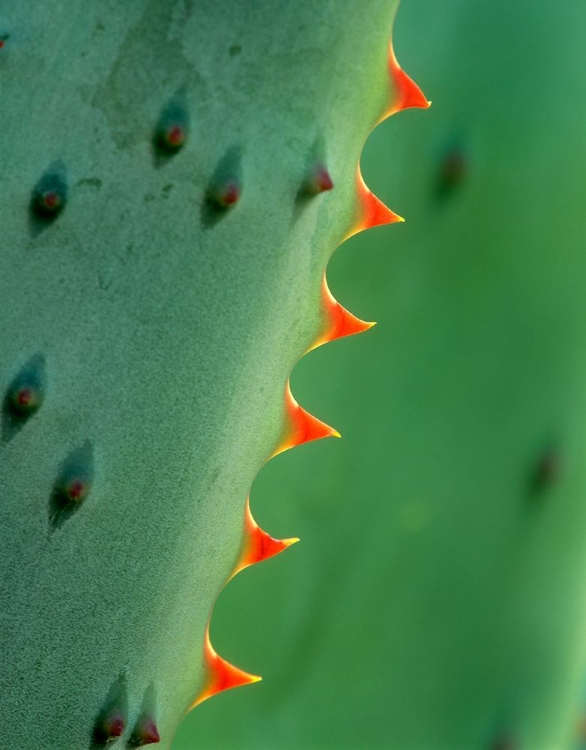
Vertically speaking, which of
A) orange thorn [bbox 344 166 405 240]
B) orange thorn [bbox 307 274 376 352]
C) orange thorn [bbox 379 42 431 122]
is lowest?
orange thorn [bbox 307 274 376 352]

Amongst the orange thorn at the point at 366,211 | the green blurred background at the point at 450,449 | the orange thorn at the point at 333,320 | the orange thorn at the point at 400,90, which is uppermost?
the orange thorn at the point at 400,90

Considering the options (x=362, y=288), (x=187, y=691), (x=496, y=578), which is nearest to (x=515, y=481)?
(x=496, y=578)

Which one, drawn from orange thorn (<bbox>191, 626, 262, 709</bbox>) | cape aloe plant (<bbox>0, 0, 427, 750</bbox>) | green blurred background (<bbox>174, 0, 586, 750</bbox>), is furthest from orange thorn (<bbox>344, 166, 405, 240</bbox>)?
orange thorn (<bbox>191, 626, 262, 709</bbox>)

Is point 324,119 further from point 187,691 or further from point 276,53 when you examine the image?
point 187,691

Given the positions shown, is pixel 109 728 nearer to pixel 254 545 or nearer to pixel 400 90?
pixel 254 545

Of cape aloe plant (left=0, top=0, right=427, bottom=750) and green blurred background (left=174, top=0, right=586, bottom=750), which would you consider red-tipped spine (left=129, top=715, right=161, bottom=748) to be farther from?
green blurred background (left=174, top=0, right=586, bottom=750)

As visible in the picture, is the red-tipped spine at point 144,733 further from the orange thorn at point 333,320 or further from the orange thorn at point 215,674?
the orange thorn at point 333,320

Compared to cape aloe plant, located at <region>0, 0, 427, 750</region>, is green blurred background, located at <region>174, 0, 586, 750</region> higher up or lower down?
lower down

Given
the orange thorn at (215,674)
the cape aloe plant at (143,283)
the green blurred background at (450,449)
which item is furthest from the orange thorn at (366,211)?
the orange thorn at (215,674)
